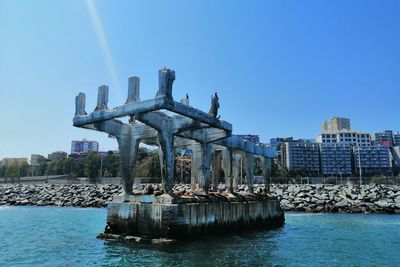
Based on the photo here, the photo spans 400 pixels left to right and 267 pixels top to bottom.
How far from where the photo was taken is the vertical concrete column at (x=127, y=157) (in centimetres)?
2231

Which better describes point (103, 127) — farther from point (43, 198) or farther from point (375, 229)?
point (43, 198)

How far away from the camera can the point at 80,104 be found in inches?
857

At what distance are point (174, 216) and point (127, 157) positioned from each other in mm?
5569

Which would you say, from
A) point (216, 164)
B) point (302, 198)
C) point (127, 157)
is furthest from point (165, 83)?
point (302, 198)

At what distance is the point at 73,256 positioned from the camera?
16.7 meters

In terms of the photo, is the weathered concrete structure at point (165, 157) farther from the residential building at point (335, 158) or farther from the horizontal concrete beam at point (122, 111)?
the residential building at point (335, 158)

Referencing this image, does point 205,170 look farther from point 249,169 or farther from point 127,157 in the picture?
point 249,169

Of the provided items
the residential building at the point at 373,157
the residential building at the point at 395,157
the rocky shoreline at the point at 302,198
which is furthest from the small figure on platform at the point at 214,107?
the residential building at the point at 395,157

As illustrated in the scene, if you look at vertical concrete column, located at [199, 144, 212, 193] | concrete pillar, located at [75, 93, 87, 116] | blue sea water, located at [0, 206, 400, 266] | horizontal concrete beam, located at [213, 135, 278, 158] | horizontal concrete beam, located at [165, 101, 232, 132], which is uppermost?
concrete pillar, located at [75, 93, 87, 116]

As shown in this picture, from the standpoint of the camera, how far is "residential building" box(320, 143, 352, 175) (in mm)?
166500

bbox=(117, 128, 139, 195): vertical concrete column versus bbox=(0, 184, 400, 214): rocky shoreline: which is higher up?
bbox=(117, 128, 139, 195): vertical concrete column

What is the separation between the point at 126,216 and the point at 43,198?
152ft

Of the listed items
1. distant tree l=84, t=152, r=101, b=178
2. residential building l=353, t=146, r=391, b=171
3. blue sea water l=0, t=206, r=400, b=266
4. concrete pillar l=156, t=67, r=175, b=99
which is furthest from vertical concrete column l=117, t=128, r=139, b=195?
residential building l=353, t=146, r=391, b=171

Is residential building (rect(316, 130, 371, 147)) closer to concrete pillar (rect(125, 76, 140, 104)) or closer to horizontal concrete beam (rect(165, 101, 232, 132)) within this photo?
horizontal concrete beam (rect(165, 101, 232, 132))
